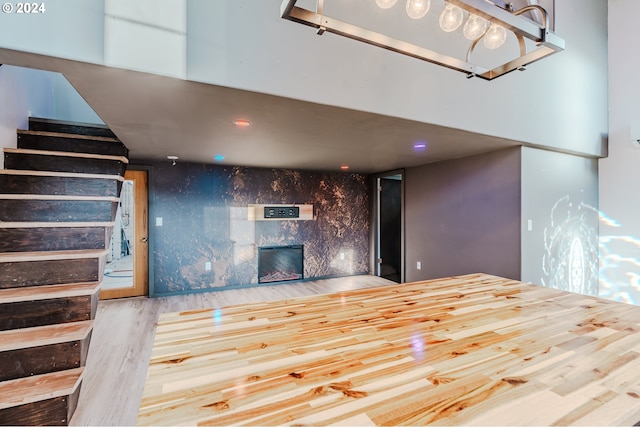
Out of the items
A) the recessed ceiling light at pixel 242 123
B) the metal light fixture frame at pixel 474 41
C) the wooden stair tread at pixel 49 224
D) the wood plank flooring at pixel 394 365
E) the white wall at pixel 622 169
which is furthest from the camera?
the white wall at pixel 622 169

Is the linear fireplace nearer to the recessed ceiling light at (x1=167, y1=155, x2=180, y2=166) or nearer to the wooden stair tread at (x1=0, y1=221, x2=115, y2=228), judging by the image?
the recessed ceiling light at (x1=167, y1=155, x2=180, y2=166)

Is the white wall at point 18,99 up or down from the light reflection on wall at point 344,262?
up

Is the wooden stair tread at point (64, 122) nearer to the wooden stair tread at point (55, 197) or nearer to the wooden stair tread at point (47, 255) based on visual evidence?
the wooden stair tread at point (55, 197)

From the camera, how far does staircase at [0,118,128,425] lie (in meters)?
1.57

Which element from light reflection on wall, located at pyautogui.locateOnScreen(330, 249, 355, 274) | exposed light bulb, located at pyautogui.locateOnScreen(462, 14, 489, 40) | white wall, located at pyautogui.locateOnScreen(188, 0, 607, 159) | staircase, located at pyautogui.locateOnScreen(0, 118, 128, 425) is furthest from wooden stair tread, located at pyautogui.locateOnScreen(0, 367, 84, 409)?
light reflection on wall, located at pyautogui.locateOnScreen(330, 249, 355, 274)

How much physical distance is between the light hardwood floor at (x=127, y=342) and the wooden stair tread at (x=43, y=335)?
1.80ft

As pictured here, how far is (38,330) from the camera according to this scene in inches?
66.6

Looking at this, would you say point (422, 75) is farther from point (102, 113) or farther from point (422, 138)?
point (102, 113)

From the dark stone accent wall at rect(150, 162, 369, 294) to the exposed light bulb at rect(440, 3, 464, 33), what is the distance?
151 inches

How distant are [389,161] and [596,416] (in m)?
3.94

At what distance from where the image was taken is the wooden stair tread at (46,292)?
166 centimetres

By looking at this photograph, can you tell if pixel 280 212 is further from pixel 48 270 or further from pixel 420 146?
pixel 48 270

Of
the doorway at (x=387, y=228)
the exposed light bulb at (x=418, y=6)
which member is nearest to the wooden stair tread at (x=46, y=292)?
the exposed light bulb at (x=418, y=6)

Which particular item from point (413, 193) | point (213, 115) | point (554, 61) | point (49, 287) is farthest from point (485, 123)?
point (49, 287)
